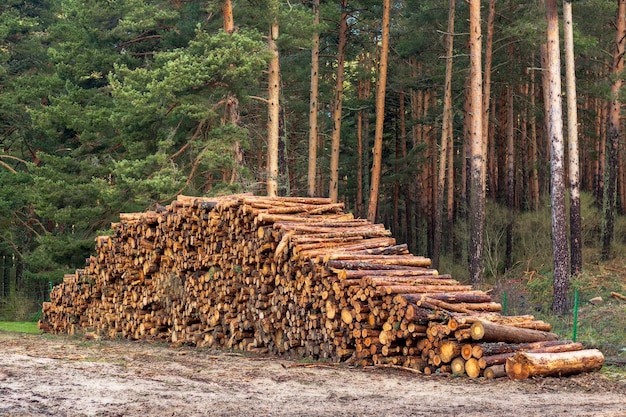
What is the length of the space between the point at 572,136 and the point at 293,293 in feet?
38.6

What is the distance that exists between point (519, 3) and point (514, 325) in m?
24.5

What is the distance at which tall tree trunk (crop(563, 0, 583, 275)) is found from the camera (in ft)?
68.5

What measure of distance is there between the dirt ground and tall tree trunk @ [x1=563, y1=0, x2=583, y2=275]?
12.2 metres

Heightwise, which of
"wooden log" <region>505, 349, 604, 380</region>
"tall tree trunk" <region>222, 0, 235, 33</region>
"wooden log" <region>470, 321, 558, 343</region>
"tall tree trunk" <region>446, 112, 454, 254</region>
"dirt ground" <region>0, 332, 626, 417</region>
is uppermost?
"tall tree trunk" <region>222, 0, 235, 33</region>

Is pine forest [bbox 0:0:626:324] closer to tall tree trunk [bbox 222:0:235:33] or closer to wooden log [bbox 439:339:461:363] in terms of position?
tall tree trunk [bbox 222:0:235:33]

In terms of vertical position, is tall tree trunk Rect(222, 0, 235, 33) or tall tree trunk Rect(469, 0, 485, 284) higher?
tall tree trunk Rect(222, 0, 235, 33)

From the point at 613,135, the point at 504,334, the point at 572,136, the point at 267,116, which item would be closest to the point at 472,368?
the point at 504,334

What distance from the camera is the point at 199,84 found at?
2203 cm

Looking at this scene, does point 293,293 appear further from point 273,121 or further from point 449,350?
point 273,121

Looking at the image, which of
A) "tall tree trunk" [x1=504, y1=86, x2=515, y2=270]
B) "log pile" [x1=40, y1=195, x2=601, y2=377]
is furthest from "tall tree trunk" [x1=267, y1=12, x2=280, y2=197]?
"tall tree trunk" [x1=504, y1=86, x2=515, y2=270]

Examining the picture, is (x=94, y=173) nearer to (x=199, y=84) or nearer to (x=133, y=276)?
(x=199, y=84)

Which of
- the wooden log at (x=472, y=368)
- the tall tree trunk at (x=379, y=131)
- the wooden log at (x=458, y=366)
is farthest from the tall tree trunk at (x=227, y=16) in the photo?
the wooden log at (x=472, y=368)

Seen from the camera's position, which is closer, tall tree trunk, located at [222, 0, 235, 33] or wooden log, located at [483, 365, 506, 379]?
wooden log, located at [483, 365, 506, 379]

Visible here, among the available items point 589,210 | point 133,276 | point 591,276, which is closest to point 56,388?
point 133,276
